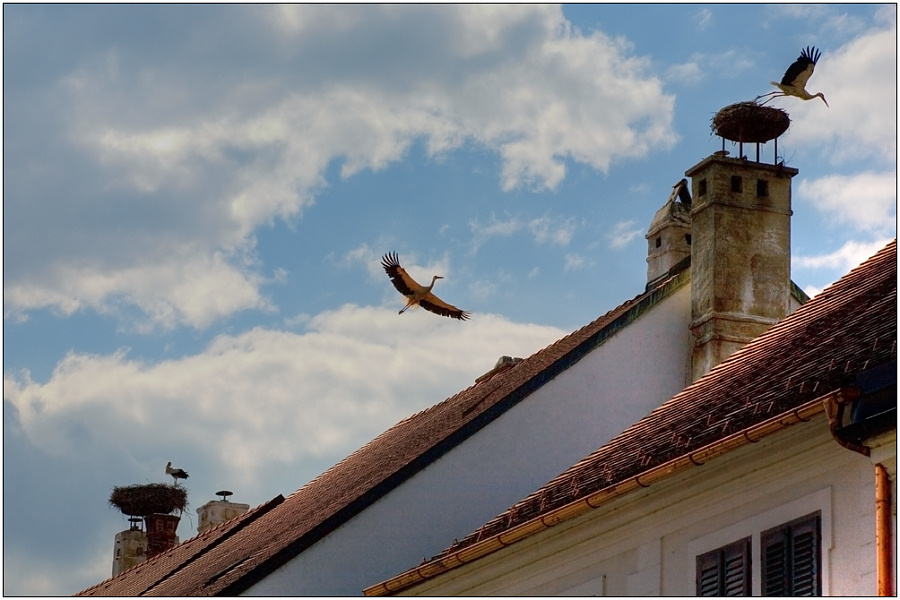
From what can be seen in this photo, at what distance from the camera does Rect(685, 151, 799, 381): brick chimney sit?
20375mm

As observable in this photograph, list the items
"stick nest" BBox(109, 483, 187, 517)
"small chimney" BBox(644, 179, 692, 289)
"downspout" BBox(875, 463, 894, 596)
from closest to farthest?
"downspout" BBox(875, 463, 894, 596)
"small chimney" BBox(644, 179, 692, 289)
"stick nest" BBox(109, 483, 187, 517)

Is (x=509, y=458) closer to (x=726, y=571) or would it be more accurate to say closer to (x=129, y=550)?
(x=726, y=571)

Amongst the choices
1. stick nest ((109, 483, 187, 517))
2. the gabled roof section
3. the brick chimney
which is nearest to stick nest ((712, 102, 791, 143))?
the brick chimney

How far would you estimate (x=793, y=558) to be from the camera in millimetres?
12781

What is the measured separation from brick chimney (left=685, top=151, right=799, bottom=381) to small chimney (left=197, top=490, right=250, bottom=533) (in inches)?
539

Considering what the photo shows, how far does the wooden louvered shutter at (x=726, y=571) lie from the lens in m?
13.2

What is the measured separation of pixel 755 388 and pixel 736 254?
6.48 meters

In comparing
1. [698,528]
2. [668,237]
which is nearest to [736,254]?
[668,237]

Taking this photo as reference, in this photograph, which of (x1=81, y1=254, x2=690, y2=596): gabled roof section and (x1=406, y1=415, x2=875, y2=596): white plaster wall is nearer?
(x1=406, y1=415, x2=875, y2=596): white plaster wall

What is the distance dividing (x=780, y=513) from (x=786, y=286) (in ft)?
25.7

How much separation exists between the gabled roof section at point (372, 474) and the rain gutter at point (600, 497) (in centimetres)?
308

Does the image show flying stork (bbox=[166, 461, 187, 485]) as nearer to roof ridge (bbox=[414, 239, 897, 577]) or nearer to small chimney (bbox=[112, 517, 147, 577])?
small chimney (bbox=[112, 517, 147, 577])

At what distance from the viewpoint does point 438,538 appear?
2025 cm

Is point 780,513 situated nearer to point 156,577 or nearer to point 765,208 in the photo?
point 765,208
